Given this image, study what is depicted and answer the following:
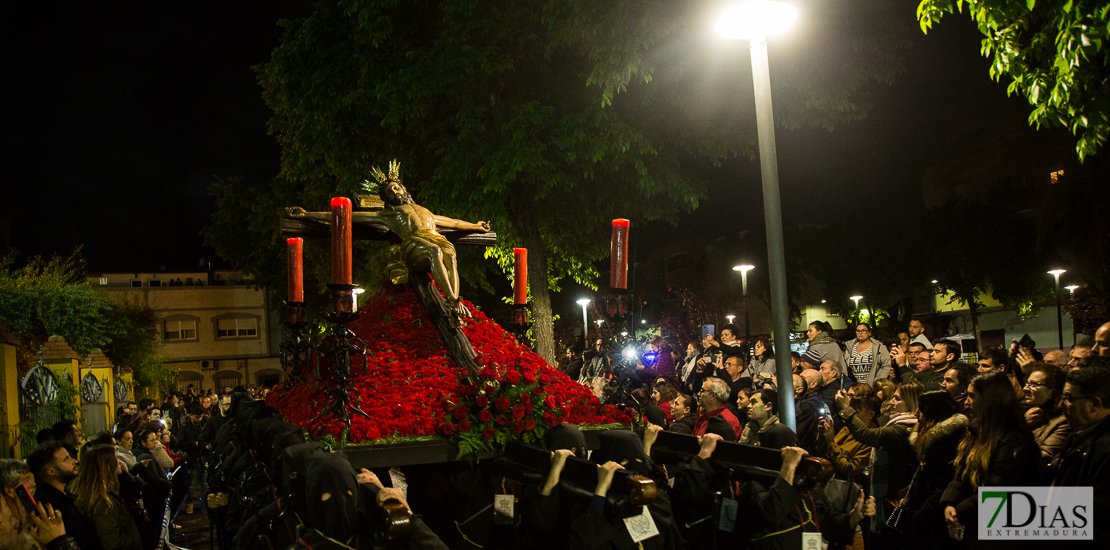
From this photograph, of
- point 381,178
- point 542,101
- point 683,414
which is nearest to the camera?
point 381,178

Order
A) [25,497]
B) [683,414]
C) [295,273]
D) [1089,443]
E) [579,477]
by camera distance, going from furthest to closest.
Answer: [683,414], [295,273], [25,497], [1089,443], [579,477]

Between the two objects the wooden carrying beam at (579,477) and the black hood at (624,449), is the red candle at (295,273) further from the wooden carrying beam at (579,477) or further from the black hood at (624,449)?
the black hood at (624,449)

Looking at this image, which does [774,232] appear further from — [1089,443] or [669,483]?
[1089,443]

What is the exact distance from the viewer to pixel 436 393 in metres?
5.21

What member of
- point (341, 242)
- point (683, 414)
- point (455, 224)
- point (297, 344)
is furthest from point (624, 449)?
point (683, 414)

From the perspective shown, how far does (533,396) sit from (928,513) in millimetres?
2941

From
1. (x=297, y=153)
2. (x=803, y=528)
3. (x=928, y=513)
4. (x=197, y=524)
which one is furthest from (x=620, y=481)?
(x=297, y=153)

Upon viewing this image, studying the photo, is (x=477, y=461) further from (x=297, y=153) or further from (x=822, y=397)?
(x=297, y=153)

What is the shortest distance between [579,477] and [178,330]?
193 feet

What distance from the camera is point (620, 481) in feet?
12.3

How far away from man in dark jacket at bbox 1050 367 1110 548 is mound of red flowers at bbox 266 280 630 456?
2703mm

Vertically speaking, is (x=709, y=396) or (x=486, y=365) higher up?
(x=486, y=365)

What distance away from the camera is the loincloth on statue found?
20.1 feet

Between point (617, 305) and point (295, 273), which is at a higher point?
point (295, 273)
